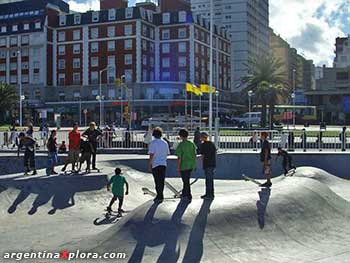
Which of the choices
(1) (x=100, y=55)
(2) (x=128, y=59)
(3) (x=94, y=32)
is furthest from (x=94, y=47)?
(2) (x=128, y=59)

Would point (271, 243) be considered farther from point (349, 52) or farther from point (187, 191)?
point (349, 52)

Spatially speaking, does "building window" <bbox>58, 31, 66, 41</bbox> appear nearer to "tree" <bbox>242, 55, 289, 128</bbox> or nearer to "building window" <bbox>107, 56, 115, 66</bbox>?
"building window" <bbox>107, 56, 115, 66</bbox>

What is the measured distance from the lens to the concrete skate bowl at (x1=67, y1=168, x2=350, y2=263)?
8.02 metres

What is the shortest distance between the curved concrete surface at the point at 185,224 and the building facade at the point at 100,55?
65.9 meters

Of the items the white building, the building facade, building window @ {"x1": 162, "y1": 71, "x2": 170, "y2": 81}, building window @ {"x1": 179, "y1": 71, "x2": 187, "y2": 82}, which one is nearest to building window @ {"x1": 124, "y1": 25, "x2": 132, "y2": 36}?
the building facade

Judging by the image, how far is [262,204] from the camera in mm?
10102

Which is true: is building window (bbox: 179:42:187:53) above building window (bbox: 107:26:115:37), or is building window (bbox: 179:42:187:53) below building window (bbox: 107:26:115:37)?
below

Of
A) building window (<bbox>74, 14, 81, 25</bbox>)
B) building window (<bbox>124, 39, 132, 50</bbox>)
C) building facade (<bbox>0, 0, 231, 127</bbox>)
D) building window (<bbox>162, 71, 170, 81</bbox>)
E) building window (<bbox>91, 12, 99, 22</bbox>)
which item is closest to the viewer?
building facade (<bbox>0, 0, 231, 127</bbox>)

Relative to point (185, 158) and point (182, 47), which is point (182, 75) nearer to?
point (182, 47)

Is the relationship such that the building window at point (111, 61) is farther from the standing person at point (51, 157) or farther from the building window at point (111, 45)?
the standing person at point (51, 157)

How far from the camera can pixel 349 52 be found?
13375cm

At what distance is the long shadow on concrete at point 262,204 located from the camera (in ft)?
31.4

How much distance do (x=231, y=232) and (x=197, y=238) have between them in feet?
2.66

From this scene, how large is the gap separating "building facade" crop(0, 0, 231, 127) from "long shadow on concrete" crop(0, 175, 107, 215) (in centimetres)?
6476
